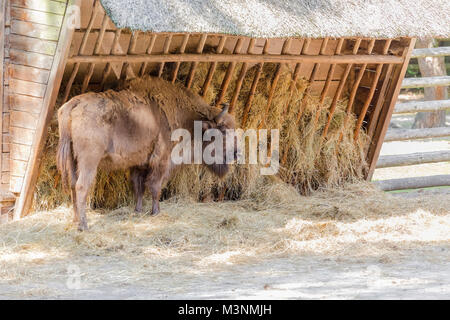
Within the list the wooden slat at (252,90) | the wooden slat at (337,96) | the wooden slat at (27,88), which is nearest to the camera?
the wooden slat at (27,88)

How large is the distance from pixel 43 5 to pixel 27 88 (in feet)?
2.99

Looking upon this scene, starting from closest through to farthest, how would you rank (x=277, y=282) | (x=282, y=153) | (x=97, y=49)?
1. (x=277, y=282)
2. (x=97, y=49)
3. (x=282, y=153)

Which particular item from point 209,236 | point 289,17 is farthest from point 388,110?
point 209,236

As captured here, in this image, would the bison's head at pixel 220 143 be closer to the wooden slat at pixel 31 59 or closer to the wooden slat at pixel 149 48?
the wooden slat at pixel 149 48

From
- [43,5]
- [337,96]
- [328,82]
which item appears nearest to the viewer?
[43,5]

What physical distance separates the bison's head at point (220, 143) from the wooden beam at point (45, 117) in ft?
7.22

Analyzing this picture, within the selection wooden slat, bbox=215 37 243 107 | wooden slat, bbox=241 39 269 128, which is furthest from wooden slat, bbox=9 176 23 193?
wooden slat, bbox=241 39 269 128

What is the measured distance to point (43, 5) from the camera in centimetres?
755

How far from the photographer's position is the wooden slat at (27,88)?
7797 mm

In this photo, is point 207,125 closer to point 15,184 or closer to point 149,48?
point 149,48

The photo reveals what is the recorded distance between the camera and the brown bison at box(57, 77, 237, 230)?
7.86m

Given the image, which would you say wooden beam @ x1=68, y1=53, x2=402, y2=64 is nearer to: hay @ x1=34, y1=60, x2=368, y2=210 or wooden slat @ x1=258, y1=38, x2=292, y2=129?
wooden slat @ x1=258, y1=38, x2=292, y2=129

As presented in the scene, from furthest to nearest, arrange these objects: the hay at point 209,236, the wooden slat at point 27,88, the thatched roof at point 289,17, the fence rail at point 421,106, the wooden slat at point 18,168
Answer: the fence rail at point 421,106, the wooden slat at point 18,168, the wooden slat at point 27,88, the thatched roof at point 289,17, the hay at point 209,236
